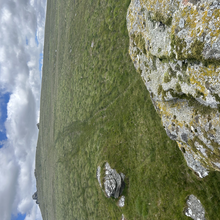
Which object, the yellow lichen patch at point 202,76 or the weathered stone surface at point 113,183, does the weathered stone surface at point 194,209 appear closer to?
the weathered stone surface at point 113,183

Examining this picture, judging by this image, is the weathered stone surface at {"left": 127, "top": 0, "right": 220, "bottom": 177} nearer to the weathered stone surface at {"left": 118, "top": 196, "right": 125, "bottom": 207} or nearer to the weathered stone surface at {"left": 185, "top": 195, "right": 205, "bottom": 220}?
the weathered stone surface at {"left": 185, "top": 195, "right": 205, "bottom": 220}

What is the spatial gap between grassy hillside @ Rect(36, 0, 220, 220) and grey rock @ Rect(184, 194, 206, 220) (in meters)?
0.36

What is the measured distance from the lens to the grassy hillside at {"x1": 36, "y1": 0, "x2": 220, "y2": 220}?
1484 cm

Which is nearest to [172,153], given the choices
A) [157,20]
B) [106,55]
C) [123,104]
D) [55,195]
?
[123,104]

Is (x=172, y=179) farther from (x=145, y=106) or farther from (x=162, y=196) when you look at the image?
(x=145, y=106)

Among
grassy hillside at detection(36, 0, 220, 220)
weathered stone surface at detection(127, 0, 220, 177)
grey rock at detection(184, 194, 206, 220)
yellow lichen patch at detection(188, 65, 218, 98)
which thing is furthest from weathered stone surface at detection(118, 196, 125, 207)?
yellow lichen patch at detection(188, 65, 218, 98)

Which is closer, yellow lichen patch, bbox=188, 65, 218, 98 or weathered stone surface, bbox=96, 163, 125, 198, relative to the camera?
yellow lichen patch, bbox=188, 65, 218, 98

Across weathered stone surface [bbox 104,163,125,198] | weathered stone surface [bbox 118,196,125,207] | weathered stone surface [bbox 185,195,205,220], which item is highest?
weathered stone surface [bbox 104,163,125,198]

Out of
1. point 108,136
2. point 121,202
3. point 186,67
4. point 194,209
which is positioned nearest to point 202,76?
point 186,67

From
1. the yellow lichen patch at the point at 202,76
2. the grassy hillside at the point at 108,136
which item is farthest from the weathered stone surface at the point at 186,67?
the grassy hillside at the point at 108,136

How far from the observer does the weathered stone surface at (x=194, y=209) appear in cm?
1190

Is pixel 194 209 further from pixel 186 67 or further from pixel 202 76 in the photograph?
pixel 186 67

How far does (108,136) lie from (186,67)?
1758 centimetres

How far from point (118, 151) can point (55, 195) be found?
35.4 metres
